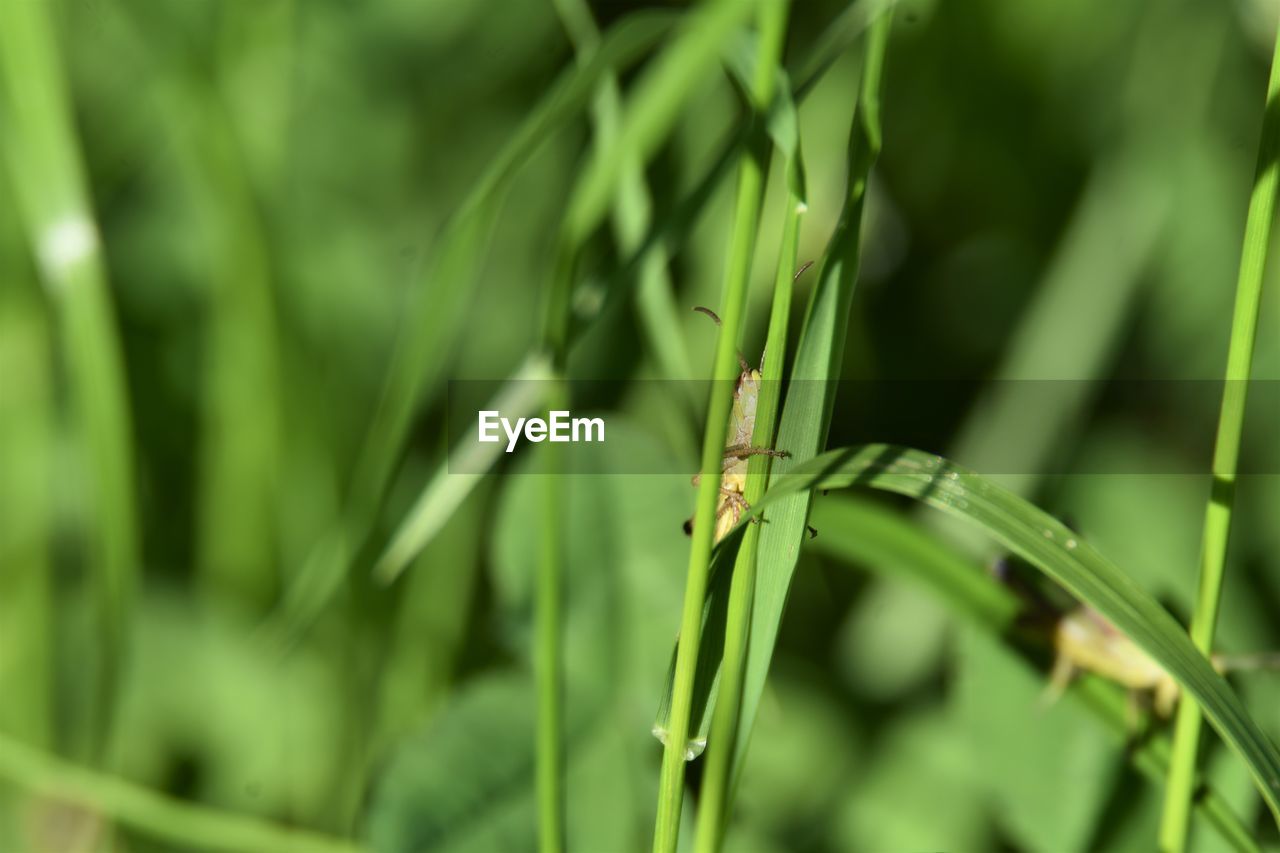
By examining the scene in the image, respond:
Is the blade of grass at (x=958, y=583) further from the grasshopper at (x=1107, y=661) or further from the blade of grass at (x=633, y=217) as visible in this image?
the blade of grass at (x=633, y=217)

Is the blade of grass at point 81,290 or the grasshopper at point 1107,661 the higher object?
the blade of grass at point 81,290

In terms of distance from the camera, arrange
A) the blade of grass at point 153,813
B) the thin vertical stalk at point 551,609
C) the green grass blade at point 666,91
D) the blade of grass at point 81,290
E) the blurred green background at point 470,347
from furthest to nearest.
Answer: the blurred green background at point 470,347
the blade of grass at point 153,813
the blade of grass at point 81,290
the thin vertical stalk at point 551,609
the green grass blade at point 666,91

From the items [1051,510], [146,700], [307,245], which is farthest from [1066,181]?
[146,700]

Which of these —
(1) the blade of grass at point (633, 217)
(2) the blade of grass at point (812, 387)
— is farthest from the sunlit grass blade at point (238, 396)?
(2) the blade of grass at point (812, 387)

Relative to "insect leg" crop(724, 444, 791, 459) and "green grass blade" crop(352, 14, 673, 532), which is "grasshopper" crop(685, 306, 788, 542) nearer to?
"insect leg" crop(724, 444, 791, 459)

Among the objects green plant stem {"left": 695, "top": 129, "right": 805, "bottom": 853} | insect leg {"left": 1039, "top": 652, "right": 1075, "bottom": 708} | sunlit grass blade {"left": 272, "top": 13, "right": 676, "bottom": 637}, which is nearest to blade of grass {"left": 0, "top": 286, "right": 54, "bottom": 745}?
sunlit grass blade {"left": 272, "top": 13, "right": 676, "bottom": 637}

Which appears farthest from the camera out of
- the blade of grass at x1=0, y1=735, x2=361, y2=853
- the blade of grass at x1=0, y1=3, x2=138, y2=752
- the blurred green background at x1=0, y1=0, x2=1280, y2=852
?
the blurred green background at x1=0, y1=0, x2=1280, y2=852
